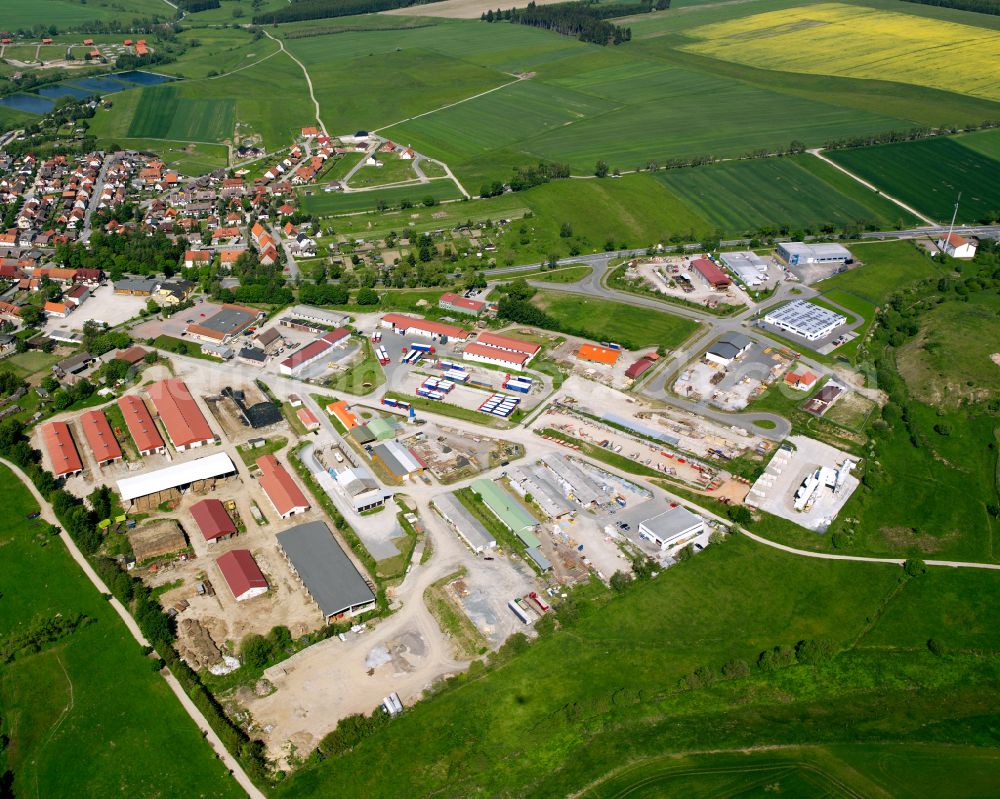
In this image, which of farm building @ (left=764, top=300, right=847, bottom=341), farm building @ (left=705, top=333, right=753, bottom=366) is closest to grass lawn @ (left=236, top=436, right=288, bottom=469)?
farm building @ (left=705, top=333, right=753, bottom=366)

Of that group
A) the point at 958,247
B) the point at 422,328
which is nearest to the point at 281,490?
the point at 422,328

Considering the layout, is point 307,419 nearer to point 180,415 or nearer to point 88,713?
point 180,415

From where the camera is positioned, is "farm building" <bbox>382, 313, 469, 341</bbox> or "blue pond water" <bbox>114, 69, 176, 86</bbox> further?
"blue pond water" <bbox>114, 69, 176, 86</bbox>

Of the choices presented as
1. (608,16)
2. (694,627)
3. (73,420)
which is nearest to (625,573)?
(694,627)

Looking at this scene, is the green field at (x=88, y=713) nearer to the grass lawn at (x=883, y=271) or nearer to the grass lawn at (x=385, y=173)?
the grass lawn at (x=883, y=271)

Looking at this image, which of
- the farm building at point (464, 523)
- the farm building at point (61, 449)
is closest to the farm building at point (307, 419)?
the farm building at point (464, 523)

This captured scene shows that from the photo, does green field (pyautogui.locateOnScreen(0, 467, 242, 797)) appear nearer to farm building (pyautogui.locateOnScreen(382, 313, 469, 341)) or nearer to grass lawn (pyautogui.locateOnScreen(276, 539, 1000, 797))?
grass lawn (pyautogui.locateOnScreen(276, 539, 1000, 797))
